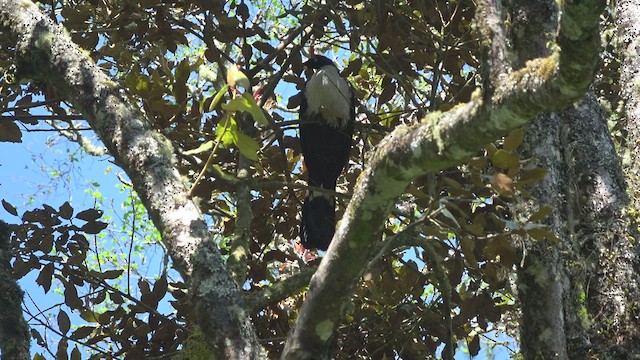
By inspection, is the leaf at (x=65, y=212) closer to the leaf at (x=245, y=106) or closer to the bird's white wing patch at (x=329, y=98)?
the leaf at (x=245, y=106)

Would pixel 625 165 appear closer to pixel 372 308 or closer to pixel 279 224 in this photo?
pixel 372 308

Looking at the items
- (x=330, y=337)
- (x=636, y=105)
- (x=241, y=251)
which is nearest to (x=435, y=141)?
(x=330, y=337)

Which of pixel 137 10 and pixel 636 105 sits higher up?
pixel 137 10

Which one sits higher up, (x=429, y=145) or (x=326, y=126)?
(x=326, y=126)

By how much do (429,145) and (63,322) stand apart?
2088 millimetres

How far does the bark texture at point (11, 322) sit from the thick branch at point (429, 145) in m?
1.03

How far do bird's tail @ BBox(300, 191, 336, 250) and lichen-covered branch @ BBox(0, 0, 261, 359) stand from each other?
1.97m

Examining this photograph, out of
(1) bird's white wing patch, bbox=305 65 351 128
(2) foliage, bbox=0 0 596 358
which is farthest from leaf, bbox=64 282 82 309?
(1) bird's white wing patch, bbox=305 65 351 128

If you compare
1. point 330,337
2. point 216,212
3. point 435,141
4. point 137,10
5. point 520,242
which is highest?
point 137,10

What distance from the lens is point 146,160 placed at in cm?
218

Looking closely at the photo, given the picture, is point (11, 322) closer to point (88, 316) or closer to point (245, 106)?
point (88, 316)

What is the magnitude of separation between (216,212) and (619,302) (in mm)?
1997

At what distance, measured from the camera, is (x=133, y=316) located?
3.43 meters

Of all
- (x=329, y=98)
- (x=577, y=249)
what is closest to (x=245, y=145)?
(x=577, y=249)
